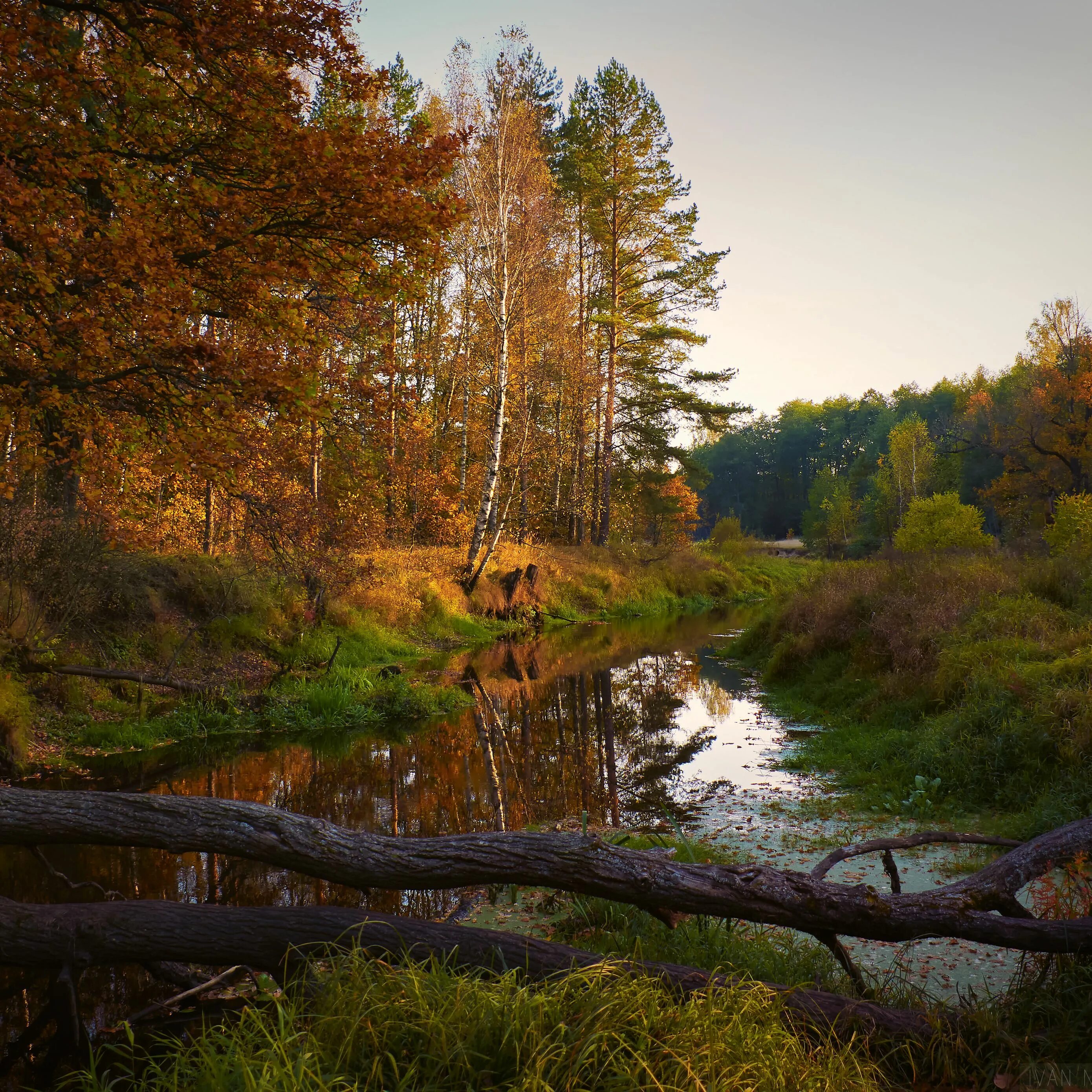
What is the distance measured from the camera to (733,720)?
37.8 ft

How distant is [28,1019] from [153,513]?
1203cm

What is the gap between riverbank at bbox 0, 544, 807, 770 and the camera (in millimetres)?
9477

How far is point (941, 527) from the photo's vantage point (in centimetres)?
2483

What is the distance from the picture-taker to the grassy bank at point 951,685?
654 centimetres

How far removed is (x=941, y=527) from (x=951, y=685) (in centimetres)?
1829

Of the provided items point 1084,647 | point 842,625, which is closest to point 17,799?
point 1084,647

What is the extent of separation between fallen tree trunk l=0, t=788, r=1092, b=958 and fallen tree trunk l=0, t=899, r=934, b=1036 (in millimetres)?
277

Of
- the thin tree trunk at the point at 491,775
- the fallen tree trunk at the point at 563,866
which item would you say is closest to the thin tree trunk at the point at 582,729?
the thin tree trunk at the point at 491,775

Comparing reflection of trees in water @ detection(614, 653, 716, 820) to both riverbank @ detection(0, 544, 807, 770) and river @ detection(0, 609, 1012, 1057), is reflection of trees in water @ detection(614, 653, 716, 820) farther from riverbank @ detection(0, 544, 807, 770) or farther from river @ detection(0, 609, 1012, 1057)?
riverbank @ detection(0, 544, 807, 770)

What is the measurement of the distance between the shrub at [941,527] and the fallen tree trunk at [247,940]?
21.3 meters

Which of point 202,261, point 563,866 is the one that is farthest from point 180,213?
point 563,866

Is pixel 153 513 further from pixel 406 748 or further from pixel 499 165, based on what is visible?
pixel 499 165

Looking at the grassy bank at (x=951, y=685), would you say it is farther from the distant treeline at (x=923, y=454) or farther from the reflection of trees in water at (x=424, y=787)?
the distant treeline at (x=923, y=454)

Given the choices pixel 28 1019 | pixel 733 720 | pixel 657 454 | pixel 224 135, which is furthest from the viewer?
pixel 657 454
